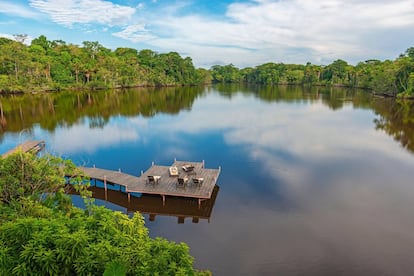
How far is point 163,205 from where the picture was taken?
58.7ft

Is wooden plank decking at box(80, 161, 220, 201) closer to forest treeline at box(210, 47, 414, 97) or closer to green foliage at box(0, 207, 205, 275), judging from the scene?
green foliage at box(0, 207, 205, 275)

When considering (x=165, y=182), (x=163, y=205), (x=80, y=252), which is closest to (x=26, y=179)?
(x=80, y=252)

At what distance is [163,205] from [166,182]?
5.69 feet

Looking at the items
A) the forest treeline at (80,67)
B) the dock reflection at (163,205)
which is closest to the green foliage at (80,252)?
the dock reflection at (163,205)

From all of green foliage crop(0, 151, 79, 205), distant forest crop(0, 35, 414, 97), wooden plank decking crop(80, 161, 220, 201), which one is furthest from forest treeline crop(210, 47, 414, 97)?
green foliage crop(0, 151, 79, 205)

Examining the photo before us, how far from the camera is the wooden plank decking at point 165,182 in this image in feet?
58.2

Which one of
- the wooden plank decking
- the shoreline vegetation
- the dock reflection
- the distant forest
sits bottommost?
the dock reflection

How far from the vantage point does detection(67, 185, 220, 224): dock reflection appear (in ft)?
55.7

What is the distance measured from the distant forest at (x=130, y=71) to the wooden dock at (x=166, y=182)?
5887 cm

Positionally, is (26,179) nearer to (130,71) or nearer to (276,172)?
(276,172)

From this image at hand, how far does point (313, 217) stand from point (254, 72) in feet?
487

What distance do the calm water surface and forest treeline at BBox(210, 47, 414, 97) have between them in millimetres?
30797

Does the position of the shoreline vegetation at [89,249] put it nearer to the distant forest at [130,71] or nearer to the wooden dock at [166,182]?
the wooden dock at [166,182]

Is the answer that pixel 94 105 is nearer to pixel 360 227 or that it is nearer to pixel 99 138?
pixel 99 138
